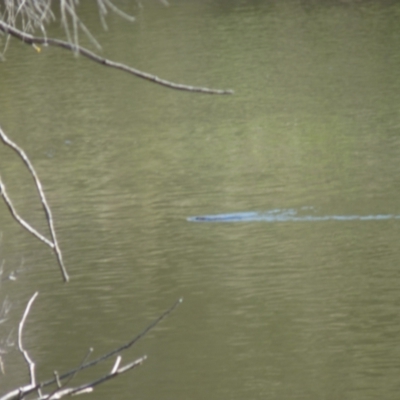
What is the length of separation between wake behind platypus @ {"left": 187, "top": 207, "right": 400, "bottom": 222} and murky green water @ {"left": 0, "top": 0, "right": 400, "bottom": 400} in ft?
0.45

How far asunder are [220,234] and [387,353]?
340cm

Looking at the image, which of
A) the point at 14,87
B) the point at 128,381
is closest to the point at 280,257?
the point at 128,381

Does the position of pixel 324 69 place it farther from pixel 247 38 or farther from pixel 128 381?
pixel 128 381

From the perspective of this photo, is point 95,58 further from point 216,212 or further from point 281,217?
point 216,212

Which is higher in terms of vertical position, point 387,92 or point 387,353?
point 387,353

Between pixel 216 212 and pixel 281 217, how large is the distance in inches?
33.9

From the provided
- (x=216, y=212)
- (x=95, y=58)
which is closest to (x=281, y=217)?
(x=216, y=212)

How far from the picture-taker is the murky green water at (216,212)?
9133mm

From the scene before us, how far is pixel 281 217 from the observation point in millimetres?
12258

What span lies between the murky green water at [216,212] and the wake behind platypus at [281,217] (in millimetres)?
138

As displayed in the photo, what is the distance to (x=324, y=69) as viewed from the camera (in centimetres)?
2150

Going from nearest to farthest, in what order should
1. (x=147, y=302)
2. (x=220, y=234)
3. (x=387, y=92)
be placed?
(x=147, y=302) < (x=220, y=234) < (x=387, y=92)

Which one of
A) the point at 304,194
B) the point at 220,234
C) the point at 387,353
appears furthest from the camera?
the point at 304,194

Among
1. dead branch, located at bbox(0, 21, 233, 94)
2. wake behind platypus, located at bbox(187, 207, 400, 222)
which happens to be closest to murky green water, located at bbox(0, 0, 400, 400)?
wake behind platypus, located at bbox(187, 207, 400, 222)
